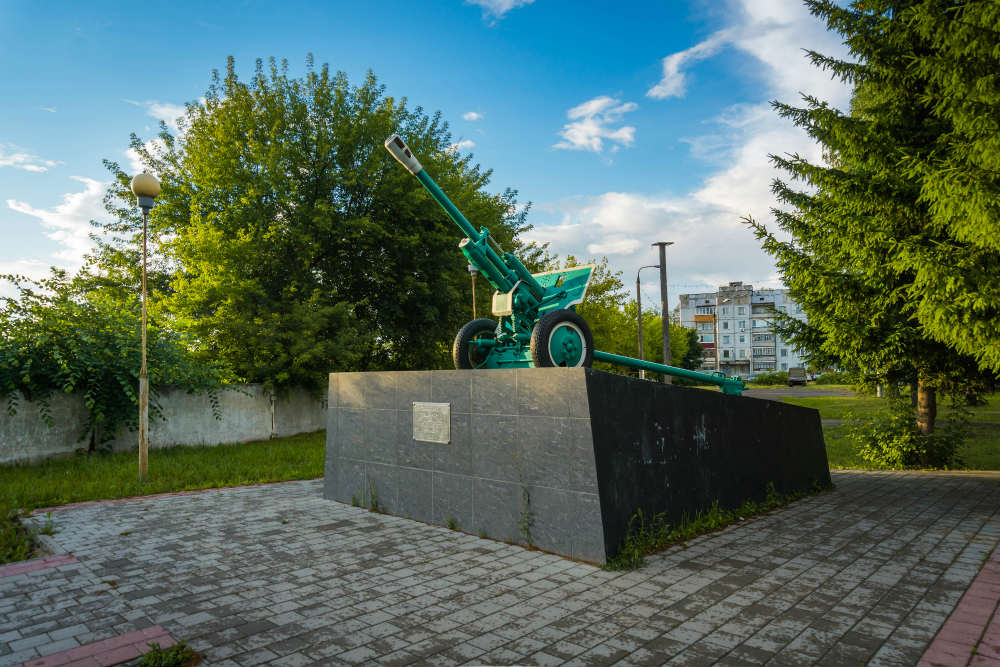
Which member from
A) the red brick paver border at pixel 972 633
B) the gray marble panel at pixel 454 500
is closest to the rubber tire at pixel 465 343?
the gray marble panel at pixel 454 500

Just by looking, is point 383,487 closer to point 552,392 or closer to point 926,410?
point 552,392

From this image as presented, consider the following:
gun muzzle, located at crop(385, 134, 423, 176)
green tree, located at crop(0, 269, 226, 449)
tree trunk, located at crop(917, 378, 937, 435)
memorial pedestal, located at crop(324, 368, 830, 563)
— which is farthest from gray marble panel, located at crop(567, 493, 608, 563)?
Result: green tree, located at crop(0, 269, 226, 449)

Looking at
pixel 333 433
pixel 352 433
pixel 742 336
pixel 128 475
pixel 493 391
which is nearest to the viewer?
pixel 493 391

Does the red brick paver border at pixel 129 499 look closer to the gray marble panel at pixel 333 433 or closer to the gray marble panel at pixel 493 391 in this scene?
the gray marble panel at pixel 333 433

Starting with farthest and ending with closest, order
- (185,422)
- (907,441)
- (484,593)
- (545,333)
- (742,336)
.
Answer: (742,336) → (185,422) → (907,441) → (545,333) → (484,593)

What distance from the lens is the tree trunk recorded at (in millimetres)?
10602

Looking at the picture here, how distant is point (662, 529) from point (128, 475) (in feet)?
28.2

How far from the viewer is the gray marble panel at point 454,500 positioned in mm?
5941

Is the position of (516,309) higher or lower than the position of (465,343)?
higher

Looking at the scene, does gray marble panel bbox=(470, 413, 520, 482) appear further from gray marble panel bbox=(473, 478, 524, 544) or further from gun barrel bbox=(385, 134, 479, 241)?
gun barrel bbox=(385, 134, 479, 241)

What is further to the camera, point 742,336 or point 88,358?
point 742,336

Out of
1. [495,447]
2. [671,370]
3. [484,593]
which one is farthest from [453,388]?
[671,370]

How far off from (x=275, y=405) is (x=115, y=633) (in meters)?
13.7

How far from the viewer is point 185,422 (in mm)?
13789
